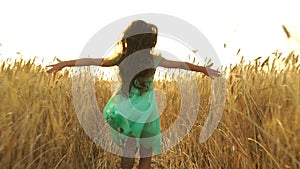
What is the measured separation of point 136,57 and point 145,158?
664 mm

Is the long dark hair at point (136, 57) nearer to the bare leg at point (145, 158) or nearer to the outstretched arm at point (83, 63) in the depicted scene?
the outstretched arm at point (83, 63)

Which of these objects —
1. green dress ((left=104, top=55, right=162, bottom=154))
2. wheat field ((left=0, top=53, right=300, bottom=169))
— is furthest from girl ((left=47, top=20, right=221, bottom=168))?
wheat field ((left=0, top=53, right=300, bottom=169))

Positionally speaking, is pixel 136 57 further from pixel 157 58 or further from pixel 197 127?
pixel 197 127

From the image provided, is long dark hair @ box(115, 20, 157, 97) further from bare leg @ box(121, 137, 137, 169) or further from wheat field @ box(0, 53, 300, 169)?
wheat field @ box(0, 53, 300, 169)

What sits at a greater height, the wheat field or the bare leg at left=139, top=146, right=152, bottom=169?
the wheat field

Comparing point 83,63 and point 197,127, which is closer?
point 83,63

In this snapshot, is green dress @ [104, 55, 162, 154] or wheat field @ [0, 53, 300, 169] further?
green dress @ [104, 55, 162, 154]

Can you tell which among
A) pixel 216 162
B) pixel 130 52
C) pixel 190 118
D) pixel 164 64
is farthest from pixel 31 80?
pixel 190 118

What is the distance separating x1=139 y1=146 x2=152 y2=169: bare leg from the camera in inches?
103

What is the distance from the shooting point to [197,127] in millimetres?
2832

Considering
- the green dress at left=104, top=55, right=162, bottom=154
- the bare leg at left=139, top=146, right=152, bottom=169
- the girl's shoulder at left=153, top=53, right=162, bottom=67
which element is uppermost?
the girl's shoulder at left=153, top=53, right=162, bottom=67

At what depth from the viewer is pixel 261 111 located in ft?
6.73

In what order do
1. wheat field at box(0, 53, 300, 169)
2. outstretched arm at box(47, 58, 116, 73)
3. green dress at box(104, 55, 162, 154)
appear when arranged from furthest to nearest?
green dress at box(104, 55, 162, 154), outstretched arm at box(47, 58, 116, 73), wheat field at box(0, 53, 300, 169)

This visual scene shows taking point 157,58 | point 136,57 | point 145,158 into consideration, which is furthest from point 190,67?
point 145,158
